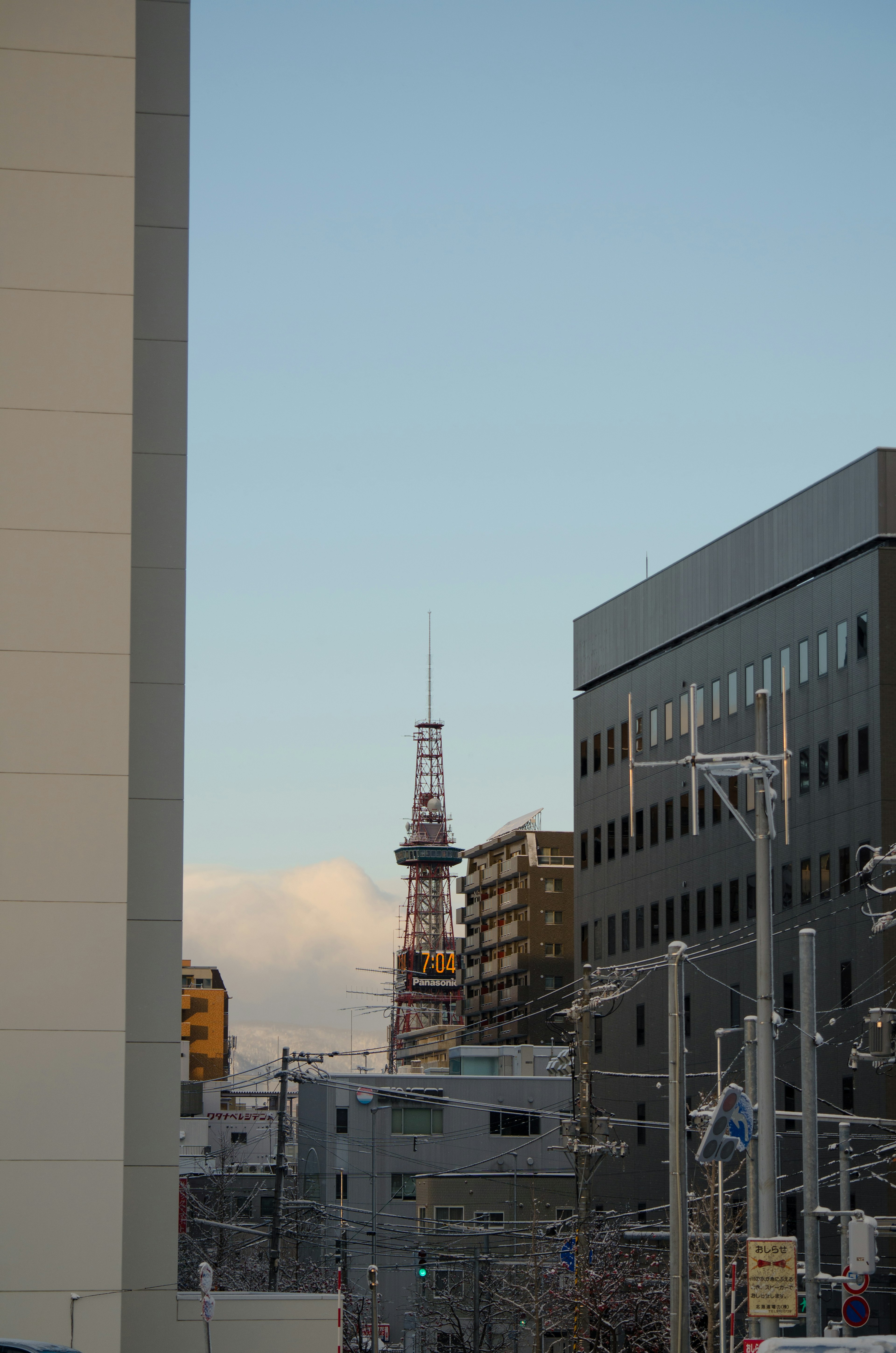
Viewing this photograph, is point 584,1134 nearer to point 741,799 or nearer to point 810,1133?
point 810,1133

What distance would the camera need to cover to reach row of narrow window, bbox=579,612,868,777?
222 ft

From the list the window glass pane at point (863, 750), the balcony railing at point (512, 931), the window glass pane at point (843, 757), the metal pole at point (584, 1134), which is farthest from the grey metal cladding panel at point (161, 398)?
the balcony railing at point (512, 931)

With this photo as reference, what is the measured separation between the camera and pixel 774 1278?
1762 cm

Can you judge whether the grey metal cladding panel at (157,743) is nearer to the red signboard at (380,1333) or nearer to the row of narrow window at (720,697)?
the row of narrow window at (720,697)

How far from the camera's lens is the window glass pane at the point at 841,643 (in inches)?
2655

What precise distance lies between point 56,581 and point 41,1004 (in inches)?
175

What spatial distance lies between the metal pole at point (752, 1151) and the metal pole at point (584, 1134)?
3.86 metres

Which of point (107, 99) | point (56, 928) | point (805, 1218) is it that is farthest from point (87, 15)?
point (805, 1218)

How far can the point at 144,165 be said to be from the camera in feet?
66.9

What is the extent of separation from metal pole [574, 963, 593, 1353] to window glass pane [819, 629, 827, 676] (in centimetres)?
2862

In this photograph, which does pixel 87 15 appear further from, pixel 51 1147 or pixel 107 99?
pixel 51 1147

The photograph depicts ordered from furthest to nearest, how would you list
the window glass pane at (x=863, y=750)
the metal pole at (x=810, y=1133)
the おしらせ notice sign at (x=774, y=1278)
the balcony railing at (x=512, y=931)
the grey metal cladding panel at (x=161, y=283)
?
the balcony railing at (x=512, y=931), the window glass pane at (x=863, y=750), the metal pole at (x=810, y=1133), the grey metal cladding panel at (x=161, y=283), the おしらせ notice sign at (x=774, y=1278)

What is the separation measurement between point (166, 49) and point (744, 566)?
5986 cm

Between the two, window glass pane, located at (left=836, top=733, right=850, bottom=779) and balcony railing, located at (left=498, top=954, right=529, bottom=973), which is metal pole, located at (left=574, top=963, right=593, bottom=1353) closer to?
window glass pane, located at (left=836, top=733, right=850, bottom=779)
